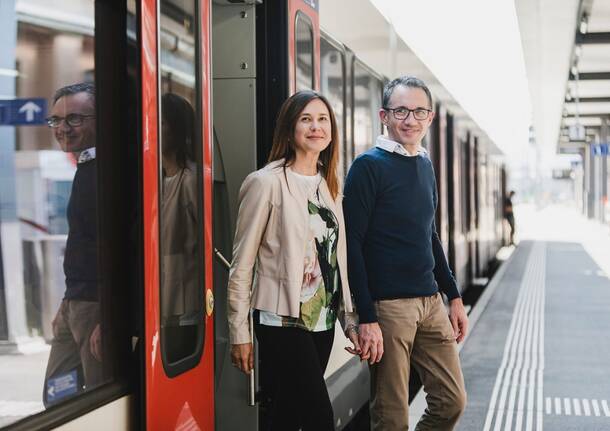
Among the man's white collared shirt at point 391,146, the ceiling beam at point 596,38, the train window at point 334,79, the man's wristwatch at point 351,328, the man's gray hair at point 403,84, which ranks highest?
the ceiling beam at point 596,38

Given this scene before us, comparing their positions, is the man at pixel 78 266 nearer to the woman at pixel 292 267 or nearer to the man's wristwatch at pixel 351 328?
the woman at pixel 292 267

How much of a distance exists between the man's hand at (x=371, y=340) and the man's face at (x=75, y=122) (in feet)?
4.28

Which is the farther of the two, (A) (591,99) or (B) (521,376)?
(A) (591,99)

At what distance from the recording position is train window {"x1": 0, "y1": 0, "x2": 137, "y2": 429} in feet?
7.00

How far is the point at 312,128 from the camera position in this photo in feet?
10.3

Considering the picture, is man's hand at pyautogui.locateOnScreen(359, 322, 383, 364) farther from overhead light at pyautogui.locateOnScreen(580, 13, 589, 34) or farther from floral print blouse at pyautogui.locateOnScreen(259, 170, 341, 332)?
overhead light at pyautogui.locateOnScreen(580, 13, 589, 34)

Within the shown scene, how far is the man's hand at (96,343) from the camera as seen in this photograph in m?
2.46

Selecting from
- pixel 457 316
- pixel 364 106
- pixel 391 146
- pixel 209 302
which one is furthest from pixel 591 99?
pixel 209 302

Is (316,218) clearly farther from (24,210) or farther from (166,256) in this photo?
(24,210)

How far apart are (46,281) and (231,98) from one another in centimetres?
167

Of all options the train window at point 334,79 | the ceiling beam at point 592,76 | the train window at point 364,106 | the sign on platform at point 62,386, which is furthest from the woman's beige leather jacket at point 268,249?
the ceiling beam at point 592,76

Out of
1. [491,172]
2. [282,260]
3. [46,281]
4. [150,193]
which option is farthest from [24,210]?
[491,172]

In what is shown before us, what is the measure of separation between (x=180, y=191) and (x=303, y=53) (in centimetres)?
140

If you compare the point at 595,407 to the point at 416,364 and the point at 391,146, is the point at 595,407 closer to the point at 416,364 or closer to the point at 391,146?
the point at 416,364
